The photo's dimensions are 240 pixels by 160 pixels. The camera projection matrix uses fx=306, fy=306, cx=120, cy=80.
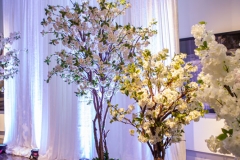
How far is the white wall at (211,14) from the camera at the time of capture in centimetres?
366

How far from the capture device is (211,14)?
3.84m

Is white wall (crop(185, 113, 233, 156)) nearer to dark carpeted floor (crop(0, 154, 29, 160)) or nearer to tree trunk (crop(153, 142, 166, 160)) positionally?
tree trunk (crop(153, 142, 166, 160))

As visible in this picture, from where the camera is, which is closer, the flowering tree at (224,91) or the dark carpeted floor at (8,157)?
the flowering tree at (224,91)

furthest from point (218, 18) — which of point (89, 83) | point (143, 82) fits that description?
point (143, 82)

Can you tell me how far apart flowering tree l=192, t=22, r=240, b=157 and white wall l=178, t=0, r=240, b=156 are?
8.72ft

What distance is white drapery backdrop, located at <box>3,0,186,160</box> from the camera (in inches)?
161

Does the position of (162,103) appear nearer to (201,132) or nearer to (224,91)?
(224,91)

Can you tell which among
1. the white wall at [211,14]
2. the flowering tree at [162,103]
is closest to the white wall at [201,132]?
the white wall at [211,14]

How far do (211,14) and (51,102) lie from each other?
295 centimetres

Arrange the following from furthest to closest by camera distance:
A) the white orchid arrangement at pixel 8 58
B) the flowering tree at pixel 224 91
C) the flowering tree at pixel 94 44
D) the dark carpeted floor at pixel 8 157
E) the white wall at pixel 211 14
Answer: the dark carpeted floor at pixel 8 157 → the white orchid arrangement at pixel 8 58 → the white wall at pixel 211 14 → the flowering tree at pixel 94 44 → the flowering tree at pixel 224 91

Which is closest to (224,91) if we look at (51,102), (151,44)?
(151,44)

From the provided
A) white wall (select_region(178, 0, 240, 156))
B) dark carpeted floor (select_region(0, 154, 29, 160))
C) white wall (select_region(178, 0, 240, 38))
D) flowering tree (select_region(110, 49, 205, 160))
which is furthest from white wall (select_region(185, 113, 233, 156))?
dark carpeted floor (select_region(0, 154, 29, 160))

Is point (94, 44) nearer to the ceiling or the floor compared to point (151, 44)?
nearer to the floor

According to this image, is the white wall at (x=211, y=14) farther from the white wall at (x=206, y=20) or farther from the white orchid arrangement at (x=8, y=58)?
the white orchid arrangement at (x=8, y=58)
